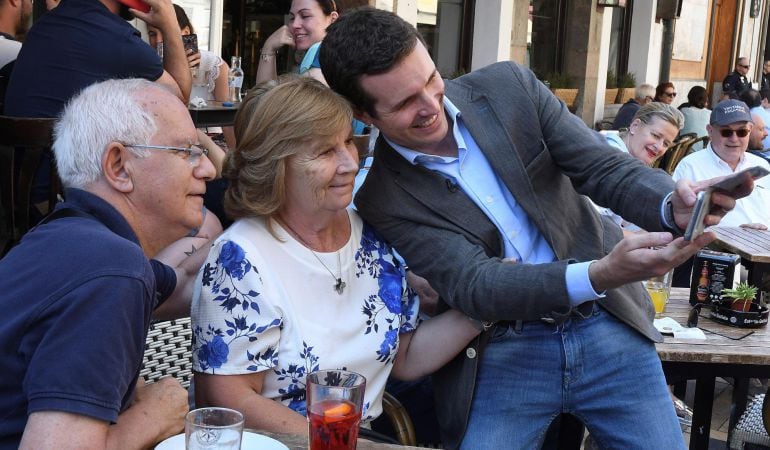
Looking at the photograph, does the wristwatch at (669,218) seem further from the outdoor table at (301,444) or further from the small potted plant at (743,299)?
the small potted plant at (743,299)

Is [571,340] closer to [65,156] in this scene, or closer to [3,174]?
[65,156]

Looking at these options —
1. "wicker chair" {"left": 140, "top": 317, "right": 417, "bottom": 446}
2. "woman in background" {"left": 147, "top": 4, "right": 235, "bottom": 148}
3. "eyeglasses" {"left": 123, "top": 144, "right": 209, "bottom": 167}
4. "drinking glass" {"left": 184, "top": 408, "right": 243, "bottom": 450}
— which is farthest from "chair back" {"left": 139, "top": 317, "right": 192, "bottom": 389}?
"woman in background" {"left": 147, "top": 4, "right": 235, "bottom": 148}

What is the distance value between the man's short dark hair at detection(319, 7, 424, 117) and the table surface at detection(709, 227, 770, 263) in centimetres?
285

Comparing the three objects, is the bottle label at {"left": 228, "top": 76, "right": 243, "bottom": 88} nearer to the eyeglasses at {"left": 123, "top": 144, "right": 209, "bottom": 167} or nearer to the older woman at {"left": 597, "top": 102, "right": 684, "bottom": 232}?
the older woman at {"left": 597, "top": 102, "right": 684, "bottom": 232}

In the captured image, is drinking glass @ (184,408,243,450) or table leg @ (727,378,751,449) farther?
table leg @ (727,378,751,449)

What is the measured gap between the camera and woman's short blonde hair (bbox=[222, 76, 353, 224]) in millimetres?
2156

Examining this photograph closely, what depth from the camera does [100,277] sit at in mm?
1470

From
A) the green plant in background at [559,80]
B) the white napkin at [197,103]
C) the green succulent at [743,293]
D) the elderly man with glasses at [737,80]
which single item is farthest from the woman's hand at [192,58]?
the elderly man with glasses at [737,80]

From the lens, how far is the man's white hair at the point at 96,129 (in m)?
1.73

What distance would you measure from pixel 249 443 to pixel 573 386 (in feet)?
3.11

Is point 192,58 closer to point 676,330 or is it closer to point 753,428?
point 676,330

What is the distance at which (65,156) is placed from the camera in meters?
1.75

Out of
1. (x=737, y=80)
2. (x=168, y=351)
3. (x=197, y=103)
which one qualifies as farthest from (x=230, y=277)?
(x=737, y=80)

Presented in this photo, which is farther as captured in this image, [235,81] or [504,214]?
[235,81]
